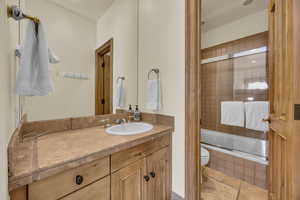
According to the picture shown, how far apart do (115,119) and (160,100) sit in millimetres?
587

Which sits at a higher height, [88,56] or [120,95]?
[88,56]

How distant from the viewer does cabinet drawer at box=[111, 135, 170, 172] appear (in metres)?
0.87

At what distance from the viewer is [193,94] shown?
1.21 meters

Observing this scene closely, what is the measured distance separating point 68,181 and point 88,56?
113cm

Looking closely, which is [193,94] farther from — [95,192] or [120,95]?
[95,192]

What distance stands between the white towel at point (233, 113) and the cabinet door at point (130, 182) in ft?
6.53

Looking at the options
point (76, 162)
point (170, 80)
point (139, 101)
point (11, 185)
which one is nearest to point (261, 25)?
point (170, 80)

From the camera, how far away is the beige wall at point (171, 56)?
4.29ft

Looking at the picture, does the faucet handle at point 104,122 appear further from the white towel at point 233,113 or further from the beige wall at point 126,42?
the white towel at point 233,113

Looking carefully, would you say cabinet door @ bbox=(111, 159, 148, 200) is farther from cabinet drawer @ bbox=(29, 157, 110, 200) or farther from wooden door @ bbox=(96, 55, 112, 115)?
wooden door @ bbox=(96, 55, 112, 115)

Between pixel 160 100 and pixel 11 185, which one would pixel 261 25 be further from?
pixel 11 185

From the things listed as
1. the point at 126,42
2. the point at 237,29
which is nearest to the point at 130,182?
the point at 126,42

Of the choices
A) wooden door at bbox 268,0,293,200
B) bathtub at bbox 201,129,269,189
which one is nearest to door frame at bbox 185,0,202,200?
wooden door at bbox 268,0,293,200

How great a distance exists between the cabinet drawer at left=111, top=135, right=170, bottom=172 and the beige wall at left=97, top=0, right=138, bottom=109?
2.39 ft
